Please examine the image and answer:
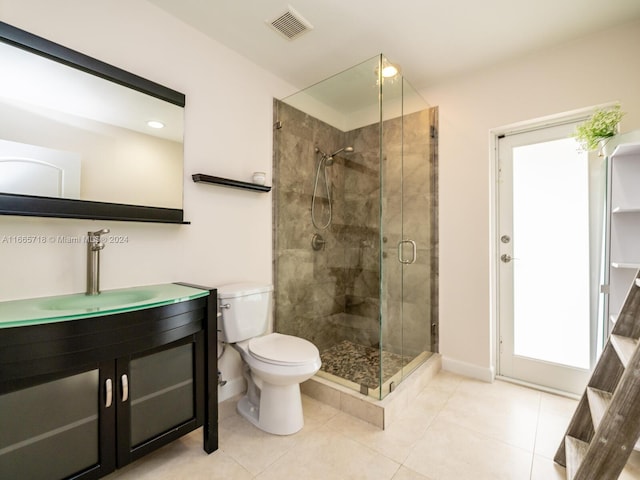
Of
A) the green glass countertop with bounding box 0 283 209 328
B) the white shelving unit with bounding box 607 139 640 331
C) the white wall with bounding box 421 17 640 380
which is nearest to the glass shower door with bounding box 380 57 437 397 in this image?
the white wall with bounding box 421 17 640 380

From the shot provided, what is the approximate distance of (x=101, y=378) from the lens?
4.00 ft

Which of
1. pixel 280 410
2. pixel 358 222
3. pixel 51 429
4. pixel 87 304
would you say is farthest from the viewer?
pixel 358 222

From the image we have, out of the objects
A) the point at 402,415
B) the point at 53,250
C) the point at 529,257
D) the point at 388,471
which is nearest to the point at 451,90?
the point at 529,257

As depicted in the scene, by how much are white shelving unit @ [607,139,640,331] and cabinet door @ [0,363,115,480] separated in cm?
265

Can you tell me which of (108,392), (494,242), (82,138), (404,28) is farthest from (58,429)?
(494,242)

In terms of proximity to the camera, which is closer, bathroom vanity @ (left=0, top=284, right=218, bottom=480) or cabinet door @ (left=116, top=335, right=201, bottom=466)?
bathroom vanity @ (left=0, top=284, right=218, bottom=480)

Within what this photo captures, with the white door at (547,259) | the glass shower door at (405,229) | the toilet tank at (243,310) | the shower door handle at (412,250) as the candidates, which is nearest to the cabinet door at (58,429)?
the toilet tank at (243,310)

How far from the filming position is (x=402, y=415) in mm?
1916

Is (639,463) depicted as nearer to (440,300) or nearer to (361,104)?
(440,300)

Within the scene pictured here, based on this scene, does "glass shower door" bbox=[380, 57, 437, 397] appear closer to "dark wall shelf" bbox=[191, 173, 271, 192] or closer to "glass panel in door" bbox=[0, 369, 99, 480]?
"dark wall shelf" bbox=[191, 173, 271, 192]

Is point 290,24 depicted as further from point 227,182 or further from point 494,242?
point 494,242

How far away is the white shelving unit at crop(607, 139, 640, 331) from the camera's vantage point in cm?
172

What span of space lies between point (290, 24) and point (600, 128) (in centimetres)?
200

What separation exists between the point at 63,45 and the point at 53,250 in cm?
Result: 99
